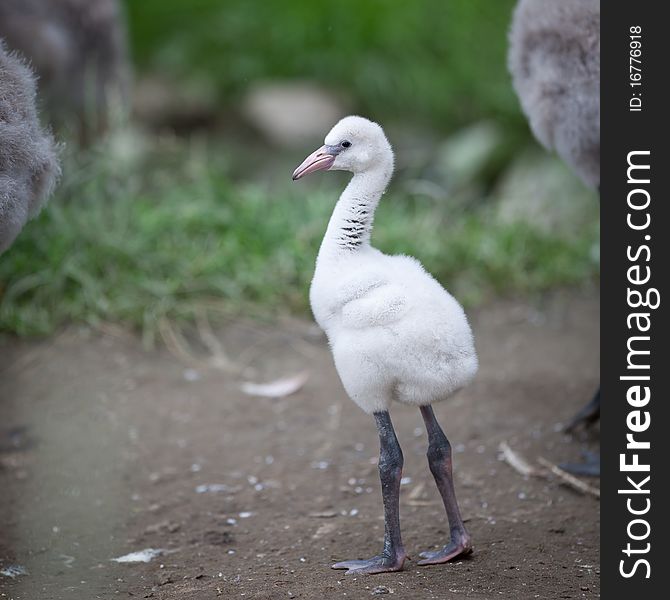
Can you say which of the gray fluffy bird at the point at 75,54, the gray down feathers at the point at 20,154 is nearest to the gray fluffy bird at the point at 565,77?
the gray down feathers at the point at 20,154

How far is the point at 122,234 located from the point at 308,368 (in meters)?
1.19

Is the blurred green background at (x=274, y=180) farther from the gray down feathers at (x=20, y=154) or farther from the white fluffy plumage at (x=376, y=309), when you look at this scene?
the white fluffy plumage at (x=376, y=309)

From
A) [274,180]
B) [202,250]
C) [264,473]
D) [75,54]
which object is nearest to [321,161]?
[264,473]

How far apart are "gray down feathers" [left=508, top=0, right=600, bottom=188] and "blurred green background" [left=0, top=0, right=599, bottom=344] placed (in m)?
1.61

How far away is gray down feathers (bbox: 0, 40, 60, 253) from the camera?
9.13ft

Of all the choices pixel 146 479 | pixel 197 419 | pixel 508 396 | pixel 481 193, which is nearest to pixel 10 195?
pixel 146 479

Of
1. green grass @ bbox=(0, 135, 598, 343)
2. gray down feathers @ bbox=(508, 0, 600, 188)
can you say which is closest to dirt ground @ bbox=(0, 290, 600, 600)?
green grass @ bbox=(0, 135, 598, 343)

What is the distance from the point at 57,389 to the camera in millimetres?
4188

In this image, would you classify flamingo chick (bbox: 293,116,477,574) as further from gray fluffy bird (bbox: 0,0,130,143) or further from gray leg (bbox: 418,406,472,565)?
gray fluffy bird (bbox: 0,0,130,143)

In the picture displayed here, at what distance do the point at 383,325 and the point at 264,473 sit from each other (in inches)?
49.6

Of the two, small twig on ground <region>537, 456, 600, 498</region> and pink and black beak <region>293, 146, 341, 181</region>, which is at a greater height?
pink and black beak <region>293, 146, 341, 181</region>

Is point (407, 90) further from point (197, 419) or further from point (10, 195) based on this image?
point (10, 195)

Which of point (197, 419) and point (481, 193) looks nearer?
point (197, 419)

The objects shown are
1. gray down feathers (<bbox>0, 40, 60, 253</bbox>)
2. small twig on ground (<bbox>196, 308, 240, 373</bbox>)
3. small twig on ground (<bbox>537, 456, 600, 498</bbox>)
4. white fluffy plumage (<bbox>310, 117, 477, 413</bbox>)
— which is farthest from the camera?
small twig on ground (<bbox>196, 308, 240, 373</bbox>)
